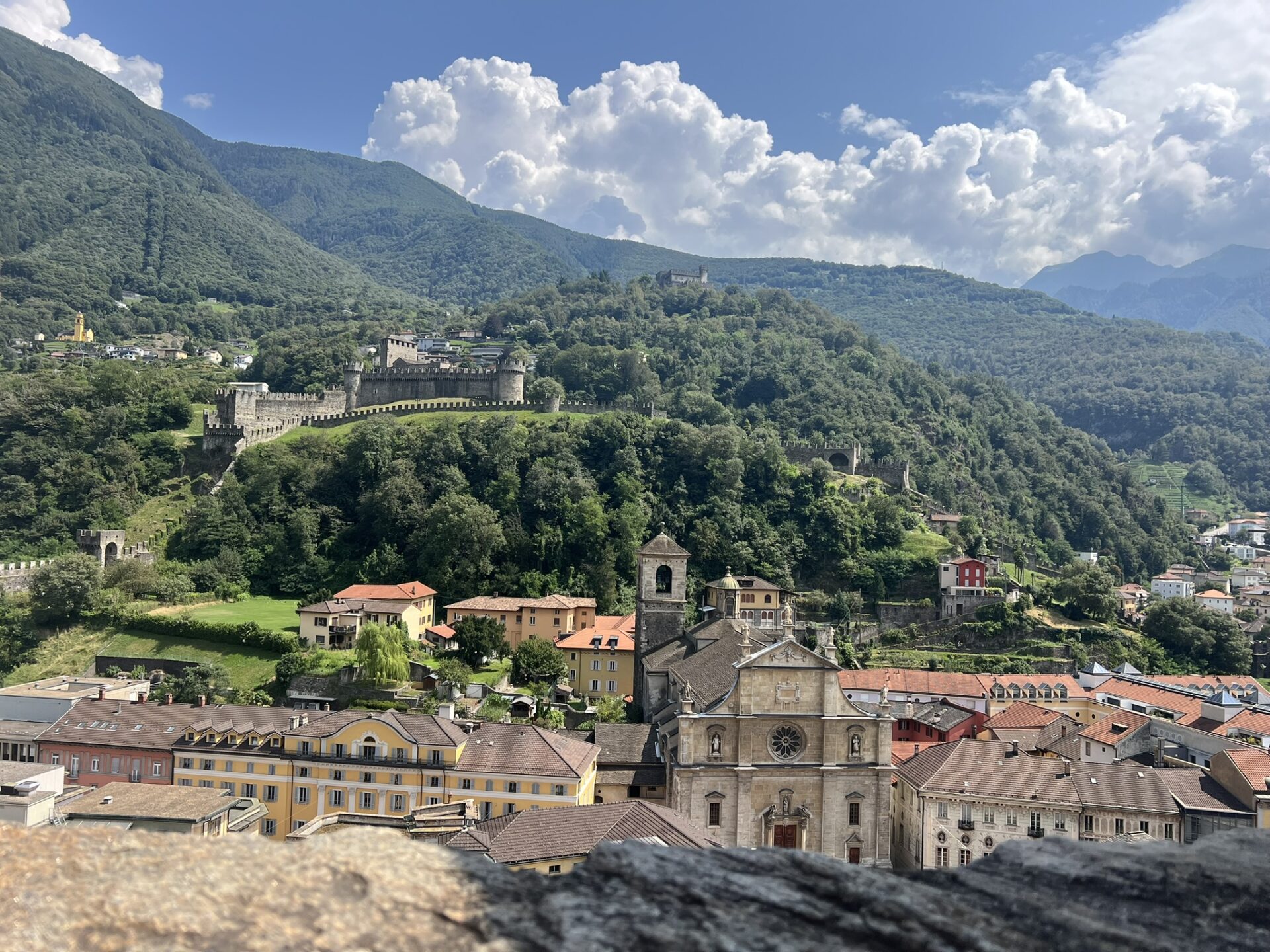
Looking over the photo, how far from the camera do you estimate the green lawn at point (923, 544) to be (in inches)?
2788

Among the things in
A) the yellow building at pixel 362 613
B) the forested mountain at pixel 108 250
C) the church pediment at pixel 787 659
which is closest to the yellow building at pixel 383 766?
the church pediment at pixel 787 659

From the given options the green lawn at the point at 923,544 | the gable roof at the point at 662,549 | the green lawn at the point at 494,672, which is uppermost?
the green lawn at the point at 923,544

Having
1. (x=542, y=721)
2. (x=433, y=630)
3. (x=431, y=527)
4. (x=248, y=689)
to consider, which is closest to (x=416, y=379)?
(x=431, y=527)

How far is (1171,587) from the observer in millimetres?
88500

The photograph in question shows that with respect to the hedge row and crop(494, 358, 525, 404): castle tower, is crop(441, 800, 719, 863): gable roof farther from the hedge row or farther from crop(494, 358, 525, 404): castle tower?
crop(494, 358, 525, 404): castle tower

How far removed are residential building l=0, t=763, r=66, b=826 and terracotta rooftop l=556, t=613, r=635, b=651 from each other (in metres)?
25.5

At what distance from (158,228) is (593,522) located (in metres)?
158

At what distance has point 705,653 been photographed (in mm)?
38719

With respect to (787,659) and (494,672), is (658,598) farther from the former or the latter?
(787,659)

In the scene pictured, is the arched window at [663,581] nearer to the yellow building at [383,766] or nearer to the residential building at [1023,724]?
the yellow building at [383,766]

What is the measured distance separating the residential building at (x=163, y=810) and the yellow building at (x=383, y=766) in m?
3.39

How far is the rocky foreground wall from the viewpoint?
3832 mm

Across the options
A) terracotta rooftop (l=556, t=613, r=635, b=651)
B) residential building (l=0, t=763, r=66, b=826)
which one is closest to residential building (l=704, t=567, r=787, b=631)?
terracotta rooftop (l=556, t=613, r=635, b=651)

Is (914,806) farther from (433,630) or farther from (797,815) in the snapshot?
(433,630)
